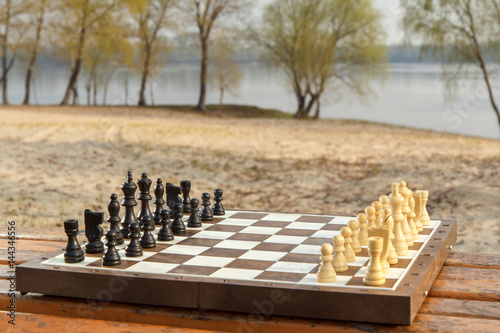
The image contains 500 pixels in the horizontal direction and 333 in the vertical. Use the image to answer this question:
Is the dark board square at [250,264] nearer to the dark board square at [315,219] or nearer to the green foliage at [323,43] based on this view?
the dark board square at [315,219]

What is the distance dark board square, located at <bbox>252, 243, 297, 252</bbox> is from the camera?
7.72 ft

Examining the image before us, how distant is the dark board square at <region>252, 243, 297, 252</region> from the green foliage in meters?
23.4

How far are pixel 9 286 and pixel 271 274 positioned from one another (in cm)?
93

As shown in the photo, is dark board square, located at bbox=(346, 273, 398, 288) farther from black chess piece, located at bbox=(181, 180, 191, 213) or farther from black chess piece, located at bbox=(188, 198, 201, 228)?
black chess piece, located at bbox=(181, 180, 191, 213)

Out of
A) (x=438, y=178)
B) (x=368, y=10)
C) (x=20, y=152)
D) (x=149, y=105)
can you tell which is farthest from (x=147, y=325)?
(x=149, y=105)

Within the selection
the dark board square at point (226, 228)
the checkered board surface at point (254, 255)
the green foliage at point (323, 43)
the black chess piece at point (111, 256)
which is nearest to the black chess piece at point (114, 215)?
the checkered board surface at point (254, 255)

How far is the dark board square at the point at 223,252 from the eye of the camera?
7.38ft

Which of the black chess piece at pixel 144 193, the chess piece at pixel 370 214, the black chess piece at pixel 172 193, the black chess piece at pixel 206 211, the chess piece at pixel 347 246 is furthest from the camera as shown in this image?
the black chess piece at pixel 172 193

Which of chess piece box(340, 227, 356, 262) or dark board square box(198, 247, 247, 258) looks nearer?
chess piece box(340, 227, 356, 262)

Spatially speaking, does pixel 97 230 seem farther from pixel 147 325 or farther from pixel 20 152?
pixel 20 152

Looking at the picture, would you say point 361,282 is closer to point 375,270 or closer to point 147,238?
point 375,270

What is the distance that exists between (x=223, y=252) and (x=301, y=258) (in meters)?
0.29

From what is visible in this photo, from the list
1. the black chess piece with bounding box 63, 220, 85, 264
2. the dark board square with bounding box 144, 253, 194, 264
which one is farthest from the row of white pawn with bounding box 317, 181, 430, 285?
the black chess piece with bounding box 63, 220, 85, 264

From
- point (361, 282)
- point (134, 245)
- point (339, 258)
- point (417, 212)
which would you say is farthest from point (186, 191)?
point (361, 282)
